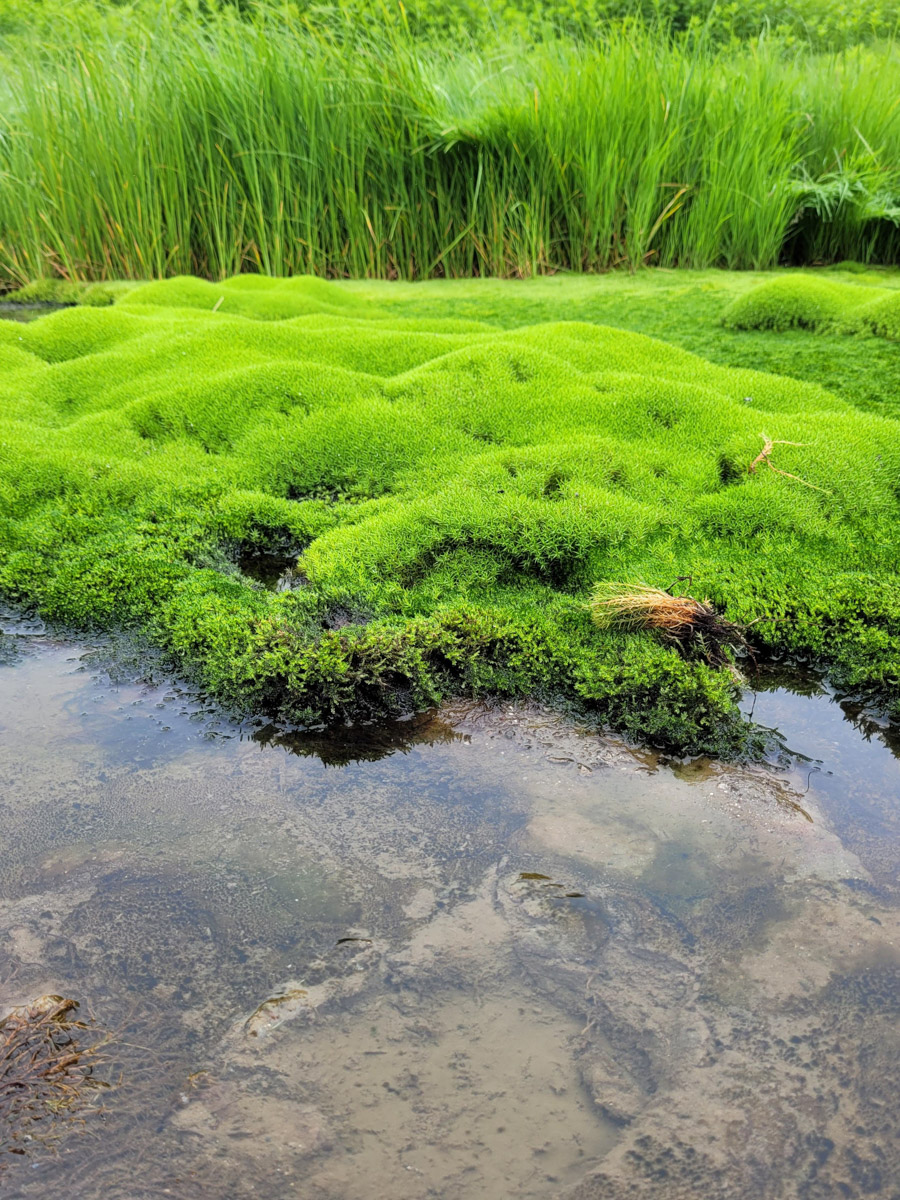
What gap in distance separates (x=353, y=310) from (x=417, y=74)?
2500 millimetres

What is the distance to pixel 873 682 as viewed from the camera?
302 centimetres

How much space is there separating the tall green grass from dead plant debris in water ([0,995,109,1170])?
24.1ft

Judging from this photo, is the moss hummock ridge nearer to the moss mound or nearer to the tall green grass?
the moss mound

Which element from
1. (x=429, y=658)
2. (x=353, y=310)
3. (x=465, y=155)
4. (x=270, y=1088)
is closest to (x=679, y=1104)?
(x=270, y=1088)

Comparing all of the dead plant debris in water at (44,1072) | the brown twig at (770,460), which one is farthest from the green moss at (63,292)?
the dead plant debris in water at (44,1072)

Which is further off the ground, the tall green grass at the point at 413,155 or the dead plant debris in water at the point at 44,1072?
the tall green grass at the point at 413,155

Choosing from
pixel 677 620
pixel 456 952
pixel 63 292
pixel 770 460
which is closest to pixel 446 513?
pixel 677 620

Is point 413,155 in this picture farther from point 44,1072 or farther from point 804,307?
point 44,1072

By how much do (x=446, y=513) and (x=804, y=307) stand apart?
13.6ft

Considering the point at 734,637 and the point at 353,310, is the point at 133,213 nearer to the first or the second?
the point at 353,310

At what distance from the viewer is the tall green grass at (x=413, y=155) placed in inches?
298

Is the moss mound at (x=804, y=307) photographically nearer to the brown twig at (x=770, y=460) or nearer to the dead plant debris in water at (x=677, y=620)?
Result: the brown twig at (x=770, y=460)

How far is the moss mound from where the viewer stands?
6.16m

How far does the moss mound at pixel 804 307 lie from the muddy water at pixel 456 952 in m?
4.26
